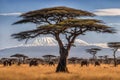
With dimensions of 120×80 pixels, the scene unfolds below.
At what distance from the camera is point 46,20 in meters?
43.6

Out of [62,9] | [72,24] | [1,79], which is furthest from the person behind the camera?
[62,9]


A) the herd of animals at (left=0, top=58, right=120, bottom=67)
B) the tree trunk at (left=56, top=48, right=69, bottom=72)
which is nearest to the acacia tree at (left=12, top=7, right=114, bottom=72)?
the tree trunk at (left=56, top=48, right=69, bottom=72)

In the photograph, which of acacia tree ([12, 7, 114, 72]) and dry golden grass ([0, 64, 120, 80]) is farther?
acacia tree ([12, 7, 114, 72])

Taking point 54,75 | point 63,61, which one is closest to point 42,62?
point 63,61

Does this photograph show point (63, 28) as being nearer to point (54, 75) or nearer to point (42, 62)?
point (54, 75)

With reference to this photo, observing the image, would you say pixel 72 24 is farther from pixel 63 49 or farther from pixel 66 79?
pixel 66 79

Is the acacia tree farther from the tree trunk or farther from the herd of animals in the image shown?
the herd of animals

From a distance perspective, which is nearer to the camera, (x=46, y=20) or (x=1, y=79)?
(x=1, y=79)

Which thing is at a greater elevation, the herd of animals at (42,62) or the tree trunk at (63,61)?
the tree trunk at (63,61)

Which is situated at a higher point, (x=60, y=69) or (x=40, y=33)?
(x=40, y=33)

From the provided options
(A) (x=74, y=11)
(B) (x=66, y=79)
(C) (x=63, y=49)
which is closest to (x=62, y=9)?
(A) (x=74, y=11)

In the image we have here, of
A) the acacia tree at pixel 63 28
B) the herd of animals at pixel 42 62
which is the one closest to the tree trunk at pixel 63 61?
the acacia tree at pixel 63 28

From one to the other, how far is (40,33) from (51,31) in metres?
1.05

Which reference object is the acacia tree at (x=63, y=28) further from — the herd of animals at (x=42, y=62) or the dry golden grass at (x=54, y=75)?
the herd of animals at (x=42, y=62)
